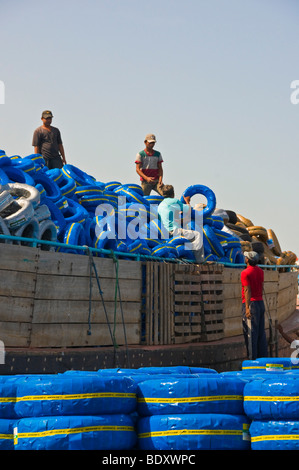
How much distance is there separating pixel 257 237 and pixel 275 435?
1354 cm

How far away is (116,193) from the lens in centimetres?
1381

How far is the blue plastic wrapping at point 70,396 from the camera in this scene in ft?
16.3

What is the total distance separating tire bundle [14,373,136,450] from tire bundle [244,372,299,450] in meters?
0.84

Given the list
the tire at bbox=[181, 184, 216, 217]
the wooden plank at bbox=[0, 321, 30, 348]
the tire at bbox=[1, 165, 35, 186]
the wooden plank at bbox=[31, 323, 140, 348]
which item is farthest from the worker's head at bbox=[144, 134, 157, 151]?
the wooden plank at bbox=[0, 321, 30, 348]

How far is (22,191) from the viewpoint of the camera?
10.5 m

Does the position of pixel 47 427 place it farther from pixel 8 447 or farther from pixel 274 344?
pixel 274 344

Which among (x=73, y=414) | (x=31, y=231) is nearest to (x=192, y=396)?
(x=73, y=414)

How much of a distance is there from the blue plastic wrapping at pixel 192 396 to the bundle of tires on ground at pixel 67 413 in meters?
0.15

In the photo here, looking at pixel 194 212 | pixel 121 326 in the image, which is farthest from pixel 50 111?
pixel 121 326

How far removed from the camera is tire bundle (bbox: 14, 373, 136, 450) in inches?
191

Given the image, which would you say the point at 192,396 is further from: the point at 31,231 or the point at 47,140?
the point at 47,140

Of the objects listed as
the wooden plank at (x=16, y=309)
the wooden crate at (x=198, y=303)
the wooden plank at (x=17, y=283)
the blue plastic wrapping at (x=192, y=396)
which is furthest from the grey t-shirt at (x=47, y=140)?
the blue plastic wrapping at (x=192, y=396)

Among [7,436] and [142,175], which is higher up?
[142,175]

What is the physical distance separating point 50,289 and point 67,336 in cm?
71
